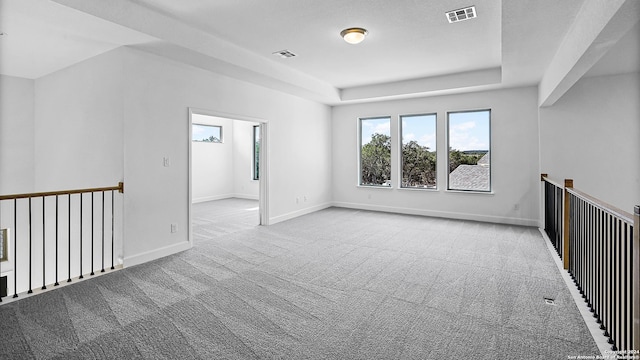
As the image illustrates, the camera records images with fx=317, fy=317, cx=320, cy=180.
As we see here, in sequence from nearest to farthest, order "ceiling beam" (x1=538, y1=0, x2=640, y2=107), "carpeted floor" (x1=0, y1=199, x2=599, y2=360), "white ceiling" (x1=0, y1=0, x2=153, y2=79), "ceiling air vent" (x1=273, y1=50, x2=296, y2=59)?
1. "carpeted floor" (x1=0, y1=199, x2=599, y2=360)
2. "ceiling beam" (x1=538, y1=0, x2=640, y2=107)
3. "white ceiling" (x1=0, y1=0, x2=153, y2=79)
4. "ceiling air vent" (x1=273, y1=50, x2=296, y2=59)

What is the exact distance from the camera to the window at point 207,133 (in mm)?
9164

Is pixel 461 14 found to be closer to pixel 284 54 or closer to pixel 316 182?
pixel 284 54

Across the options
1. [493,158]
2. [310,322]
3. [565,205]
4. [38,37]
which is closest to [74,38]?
[38,37]

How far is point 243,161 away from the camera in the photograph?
32.7ft

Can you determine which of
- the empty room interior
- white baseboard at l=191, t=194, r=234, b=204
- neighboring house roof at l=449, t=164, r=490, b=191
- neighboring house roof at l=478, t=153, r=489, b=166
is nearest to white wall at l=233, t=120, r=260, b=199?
white baseboard at l=191, t=194, r=234, b=204

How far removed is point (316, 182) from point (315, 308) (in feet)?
15.9

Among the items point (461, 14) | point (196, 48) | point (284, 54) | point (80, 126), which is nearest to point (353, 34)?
point (461, 14)

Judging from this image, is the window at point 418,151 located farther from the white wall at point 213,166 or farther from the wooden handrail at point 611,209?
the white wall at point 213,166

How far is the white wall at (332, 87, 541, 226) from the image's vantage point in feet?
19.0

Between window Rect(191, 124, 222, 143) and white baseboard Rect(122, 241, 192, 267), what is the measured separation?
17.9 feet

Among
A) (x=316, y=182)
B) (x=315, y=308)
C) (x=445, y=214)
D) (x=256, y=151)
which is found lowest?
(x=315, y=308)

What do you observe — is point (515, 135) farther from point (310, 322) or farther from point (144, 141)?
point (144, 141)

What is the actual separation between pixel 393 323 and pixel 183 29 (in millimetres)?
3782

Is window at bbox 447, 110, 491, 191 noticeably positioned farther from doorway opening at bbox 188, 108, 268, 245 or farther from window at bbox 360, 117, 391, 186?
doorway opening at bbox 188, 108, 268, 245
